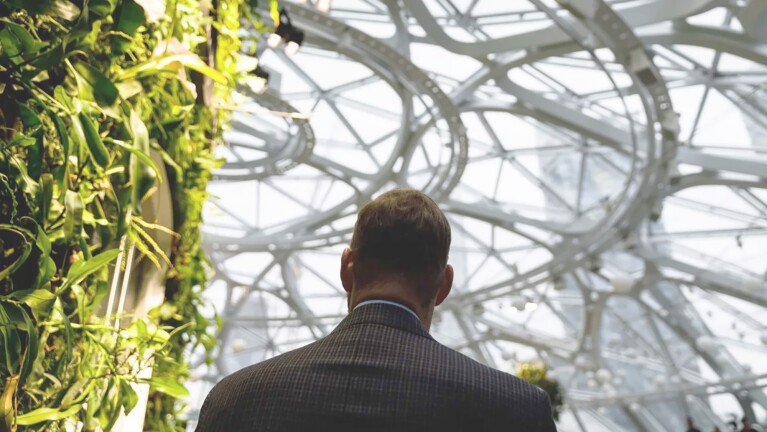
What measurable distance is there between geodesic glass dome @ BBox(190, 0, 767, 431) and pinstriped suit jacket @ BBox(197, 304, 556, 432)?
5.86 ft

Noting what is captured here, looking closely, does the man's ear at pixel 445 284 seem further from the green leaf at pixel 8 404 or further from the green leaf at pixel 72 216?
the green leaf at pixel 8 404

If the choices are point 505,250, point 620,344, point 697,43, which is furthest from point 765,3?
point 620,344

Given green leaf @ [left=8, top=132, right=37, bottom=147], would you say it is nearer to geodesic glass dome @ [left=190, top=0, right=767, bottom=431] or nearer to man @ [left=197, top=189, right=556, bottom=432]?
man @ [left=197, top=189, right=556, bottom=432]

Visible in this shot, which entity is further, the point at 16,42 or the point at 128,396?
the point at 128,396

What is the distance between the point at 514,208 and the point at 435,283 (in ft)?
71.9

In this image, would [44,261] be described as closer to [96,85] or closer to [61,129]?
[61,129]

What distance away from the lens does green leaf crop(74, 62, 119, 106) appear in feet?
6.33

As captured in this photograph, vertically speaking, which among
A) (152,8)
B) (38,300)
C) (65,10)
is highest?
(152,8)

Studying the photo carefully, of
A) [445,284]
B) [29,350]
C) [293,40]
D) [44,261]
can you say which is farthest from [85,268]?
[293,40]

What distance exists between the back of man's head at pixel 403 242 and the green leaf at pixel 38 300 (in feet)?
2.49

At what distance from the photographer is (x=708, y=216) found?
21.8 meters

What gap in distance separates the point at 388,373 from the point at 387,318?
0.20 meters

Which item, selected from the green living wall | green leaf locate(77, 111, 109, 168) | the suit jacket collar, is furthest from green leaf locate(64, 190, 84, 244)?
the suit jacket collar

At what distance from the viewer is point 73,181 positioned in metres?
2.24
